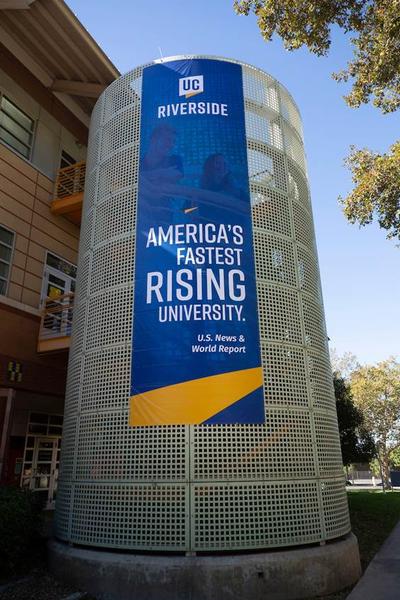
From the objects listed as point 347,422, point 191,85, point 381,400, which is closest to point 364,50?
point 191,85

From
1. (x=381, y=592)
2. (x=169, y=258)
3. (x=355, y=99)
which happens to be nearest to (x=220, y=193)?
(x=169, y=258)

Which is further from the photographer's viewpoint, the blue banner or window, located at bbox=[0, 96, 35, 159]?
window, located at bbox=[0, 96, 35, 159]

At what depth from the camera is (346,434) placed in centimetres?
2034

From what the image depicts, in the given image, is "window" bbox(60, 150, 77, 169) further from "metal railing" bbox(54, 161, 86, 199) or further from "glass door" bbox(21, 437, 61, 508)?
"glass door" bbox(21, 437, 61, 508)

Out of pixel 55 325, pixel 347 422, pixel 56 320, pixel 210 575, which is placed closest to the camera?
pixel 210 575

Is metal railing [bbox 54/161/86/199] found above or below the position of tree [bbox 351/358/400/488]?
above

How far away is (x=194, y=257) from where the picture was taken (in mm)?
8586

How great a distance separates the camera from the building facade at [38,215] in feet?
46.8

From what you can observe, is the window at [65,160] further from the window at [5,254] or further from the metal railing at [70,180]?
the window at [5,254]

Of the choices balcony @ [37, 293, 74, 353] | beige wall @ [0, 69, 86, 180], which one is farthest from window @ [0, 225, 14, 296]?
beige wall @ [0, 69, 86, 180]

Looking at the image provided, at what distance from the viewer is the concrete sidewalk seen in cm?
680

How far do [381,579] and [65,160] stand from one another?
56.9 ft

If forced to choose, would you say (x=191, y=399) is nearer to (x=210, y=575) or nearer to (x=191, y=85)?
(x=210, y=575)

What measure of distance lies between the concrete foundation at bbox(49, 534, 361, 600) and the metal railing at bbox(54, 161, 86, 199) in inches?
496
